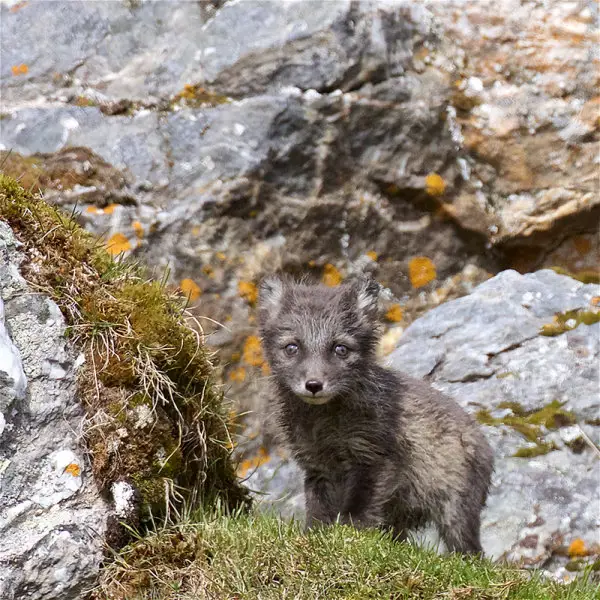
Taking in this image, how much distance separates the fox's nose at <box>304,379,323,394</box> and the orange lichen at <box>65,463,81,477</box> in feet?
5.42

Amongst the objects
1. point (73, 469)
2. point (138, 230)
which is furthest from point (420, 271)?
point (73, 469)

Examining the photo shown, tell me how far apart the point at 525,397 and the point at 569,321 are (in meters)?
1.03

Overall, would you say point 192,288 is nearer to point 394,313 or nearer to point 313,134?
point 313,134

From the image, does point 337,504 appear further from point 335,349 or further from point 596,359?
point 596,359

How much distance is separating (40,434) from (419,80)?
6.38 metres

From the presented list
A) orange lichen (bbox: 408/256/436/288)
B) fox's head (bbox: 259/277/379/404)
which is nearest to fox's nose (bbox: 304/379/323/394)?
fox's head (bbox: 259/277/379/404)

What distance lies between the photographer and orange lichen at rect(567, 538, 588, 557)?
6.66 m

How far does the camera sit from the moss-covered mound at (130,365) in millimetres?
4918

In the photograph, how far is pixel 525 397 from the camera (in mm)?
7887

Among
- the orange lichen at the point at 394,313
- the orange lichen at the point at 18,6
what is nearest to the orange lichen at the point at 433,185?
the orange lichen at the point at 394,313

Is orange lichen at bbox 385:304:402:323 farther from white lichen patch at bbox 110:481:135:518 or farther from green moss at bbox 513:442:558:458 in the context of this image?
white lichen patch at bbox 110:481:135:518

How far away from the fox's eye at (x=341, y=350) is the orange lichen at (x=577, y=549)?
7.96ft

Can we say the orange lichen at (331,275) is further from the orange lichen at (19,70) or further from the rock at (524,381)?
the orange lichen at (19,70)

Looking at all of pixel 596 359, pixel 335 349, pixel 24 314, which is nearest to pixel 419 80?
pixel 596 359
